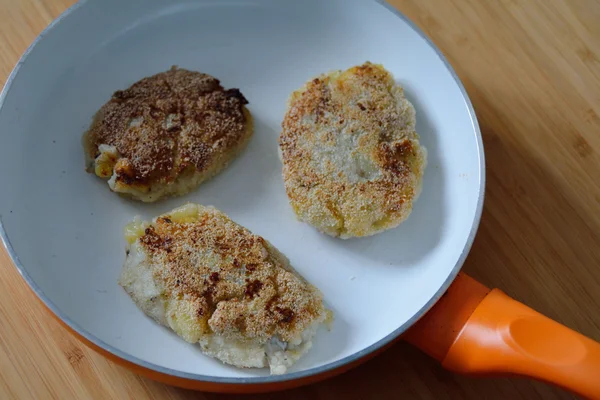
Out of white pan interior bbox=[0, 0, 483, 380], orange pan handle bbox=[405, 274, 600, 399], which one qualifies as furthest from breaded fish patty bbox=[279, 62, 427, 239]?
orange pan handle bbox=[405, 274, 600, 399]

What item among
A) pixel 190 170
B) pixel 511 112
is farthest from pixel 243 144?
pixel 511 112

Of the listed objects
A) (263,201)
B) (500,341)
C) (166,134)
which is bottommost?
(500,341)

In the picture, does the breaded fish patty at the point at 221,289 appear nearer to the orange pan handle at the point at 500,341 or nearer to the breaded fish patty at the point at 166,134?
the breaded fish patty at the point at 166,134

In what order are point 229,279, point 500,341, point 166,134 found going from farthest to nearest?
point 166,134
point 229,279
point 500,341

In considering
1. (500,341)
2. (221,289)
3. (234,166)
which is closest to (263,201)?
(234,166)

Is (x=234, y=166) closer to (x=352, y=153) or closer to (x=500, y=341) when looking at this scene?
(x=352, y=153)

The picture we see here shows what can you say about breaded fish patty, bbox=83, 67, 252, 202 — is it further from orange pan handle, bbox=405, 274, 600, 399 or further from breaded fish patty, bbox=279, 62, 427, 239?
orange pan handle, bbox=405, 274, 600, 399

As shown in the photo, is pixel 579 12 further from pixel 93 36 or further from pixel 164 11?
pixel 93 36
